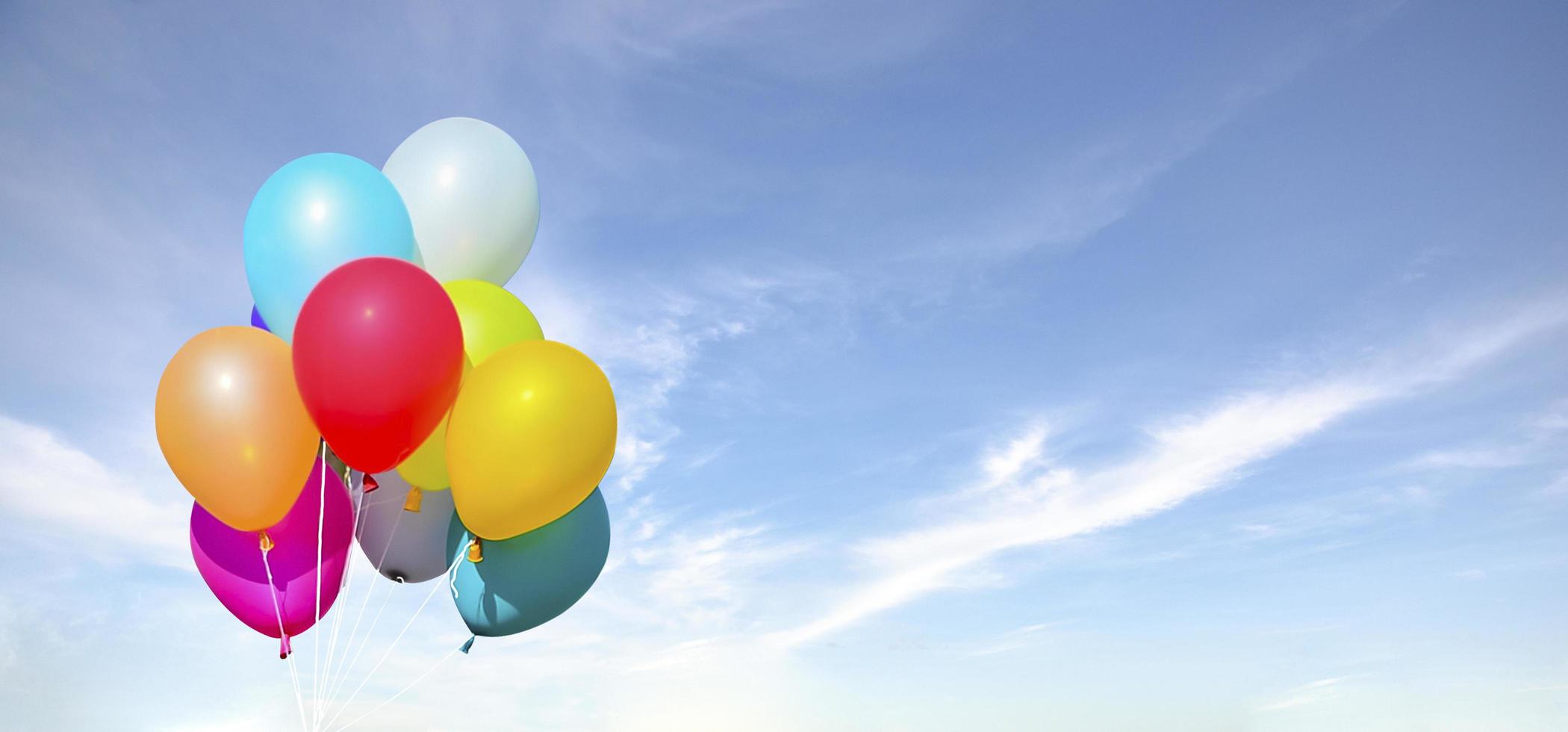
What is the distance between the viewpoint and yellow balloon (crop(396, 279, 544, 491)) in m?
6.40

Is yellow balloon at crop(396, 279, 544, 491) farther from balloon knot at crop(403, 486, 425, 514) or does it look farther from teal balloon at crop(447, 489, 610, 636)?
teal balloon at crop(447, 489, 610, 636)

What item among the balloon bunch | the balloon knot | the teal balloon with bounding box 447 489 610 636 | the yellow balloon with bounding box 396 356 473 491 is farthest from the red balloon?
the teal balloon with bounding box 447 489 610 636

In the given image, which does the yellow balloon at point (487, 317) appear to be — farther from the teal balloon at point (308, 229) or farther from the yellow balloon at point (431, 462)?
the teal balloon at point (308, 229)

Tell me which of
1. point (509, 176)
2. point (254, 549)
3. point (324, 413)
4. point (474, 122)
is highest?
point (474, 122)

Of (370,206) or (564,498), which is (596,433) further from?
(370,206)

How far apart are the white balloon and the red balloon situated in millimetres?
1233

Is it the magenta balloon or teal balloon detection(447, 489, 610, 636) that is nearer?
the magenta balloon

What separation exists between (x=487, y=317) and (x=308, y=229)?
1.25 meters

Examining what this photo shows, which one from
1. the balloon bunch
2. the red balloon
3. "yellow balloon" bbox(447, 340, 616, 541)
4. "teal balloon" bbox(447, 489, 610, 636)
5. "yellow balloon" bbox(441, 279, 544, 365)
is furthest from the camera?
"teal balloon" bbox(447, 489, 610, 636)

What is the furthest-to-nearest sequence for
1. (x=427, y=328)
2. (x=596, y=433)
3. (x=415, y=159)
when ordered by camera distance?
1. (x=415, y=159)
2. (x=596, y=433)
3. (x=427, y=328)

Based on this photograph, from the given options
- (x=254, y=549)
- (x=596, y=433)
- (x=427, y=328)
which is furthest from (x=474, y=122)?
(x=254, y=549)

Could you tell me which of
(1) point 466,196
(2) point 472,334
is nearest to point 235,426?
(2) point 472,334

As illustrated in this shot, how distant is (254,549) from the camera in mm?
6410

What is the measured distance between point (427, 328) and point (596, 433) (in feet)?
4.04
